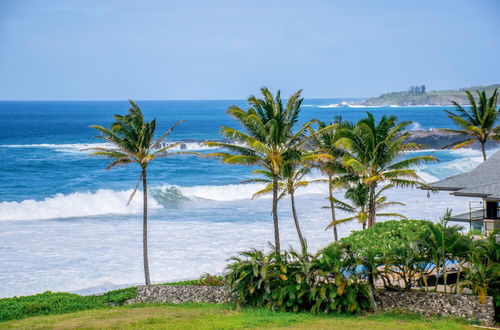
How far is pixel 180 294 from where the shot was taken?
22.7 meters

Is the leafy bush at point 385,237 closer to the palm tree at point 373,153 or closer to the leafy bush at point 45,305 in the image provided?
the palm tree at point 373,153

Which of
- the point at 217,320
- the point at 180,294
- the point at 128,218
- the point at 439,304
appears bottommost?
the point at 180,294

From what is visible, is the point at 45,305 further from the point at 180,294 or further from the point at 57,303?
the point at 180,294

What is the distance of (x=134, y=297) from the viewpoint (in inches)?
913

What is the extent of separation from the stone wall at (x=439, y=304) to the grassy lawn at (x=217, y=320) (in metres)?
0.44

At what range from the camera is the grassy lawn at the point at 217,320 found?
17109 mm

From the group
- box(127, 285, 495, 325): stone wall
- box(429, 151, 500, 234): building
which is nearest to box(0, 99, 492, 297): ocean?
box(127, 285, 495, 325): stone wall

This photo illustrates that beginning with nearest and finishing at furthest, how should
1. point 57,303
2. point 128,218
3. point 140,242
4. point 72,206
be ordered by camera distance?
point 57,303 → point 140,242 → point 128,218 → point 72,206

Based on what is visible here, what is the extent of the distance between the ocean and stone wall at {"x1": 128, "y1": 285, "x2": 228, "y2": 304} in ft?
17.0

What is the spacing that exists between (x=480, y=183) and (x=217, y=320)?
442 inches

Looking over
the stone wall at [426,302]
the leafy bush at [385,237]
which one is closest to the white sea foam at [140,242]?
the stone wall at [426,302]

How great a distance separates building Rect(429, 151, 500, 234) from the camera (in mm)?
21969

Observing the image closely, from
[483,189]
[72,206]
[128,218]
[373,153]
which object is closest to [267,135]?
[373,153]

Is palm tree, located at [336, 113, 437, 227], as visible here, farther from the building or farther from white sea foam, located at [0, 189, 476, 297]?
white sea foam, located at [0, 189, 476, 297]
